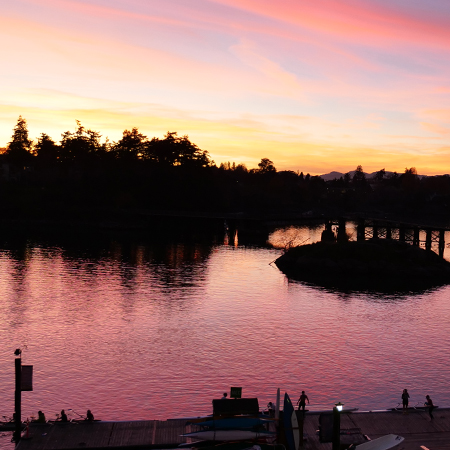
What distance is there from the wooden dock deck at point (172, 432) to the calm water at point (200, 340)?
20.3 ft

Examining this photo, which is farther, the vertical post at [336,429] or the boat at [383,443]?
the vertical post at [336,429]

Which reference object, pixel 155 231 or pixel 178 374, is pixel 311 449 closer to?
pixel 178 374

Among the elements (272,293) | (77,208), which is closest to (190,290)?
(272,293)

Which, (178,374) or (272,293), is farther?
(272,293)

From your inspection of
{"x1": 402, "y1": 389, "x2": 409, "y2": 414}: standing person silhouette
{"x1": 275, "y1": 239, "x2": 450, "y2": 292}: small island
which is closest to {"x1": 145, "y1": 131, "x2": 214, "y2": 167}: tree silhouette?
{"x1": 275, "y1": 239, "x2": 450, "y2": 292}: small island

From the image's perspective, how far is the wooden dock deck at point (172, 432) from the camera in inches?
1059

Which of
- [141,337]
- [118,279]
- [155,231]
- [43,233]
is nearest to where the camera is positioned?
[141,337]

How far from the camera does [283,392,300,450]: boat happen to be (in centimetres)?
2658

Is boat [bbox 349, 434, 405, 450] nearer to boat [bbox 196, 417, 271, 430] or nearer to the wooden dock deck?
the wooden dock deck

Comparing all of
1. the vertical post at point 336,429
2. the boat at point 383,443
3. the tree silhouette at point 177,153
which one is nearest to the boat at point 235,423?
the vertical post at point 336,429

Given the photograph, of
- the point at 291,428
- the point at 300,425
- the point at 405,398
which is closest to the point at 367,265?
the point at 405,398

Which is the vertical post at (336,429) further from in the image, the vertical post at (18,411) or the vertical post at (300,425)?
the vertical post at (18,411)

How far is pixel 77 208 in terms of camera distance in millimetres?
160875

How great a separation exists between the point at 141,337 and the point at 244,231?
106 metres
